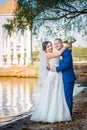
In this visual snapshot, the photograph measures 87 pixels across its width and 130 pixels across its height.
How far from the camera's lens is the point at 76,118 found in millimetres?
5754

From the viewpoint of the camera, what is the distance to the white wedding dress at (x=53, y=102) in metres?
5.44

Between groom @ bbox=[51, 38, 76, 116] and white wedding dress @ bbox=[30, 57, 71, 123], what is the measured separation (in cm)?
6

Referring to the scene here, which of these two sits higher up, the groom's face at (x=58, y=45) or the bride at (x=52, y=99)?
the groom's face at (x=58, y=45)

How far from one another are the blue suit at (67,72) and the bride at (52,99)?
2.3 inches

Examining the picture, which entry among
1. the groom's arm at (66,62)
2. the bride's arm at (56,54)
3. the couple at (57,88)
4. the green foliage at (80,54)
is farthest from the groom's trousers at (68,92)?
the green foliage at (80,54)

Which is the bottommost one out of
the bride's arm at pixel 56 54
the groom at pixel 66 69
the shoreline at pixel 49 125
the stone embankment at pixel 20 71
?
the stone embankment at pixel 20 71

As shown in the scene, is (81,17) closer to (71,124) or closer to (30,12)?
(30,12)

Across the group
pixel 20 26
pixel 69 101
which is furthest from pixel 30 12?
pixel 69 101

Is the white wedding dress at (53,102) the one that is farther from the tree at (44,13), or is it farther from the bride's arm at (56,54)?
the tree at (44,13)

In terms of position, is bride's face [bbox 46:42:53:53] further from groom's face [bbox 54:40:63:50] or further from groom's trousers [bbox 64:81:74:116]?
groom's trousers [bbox 64:81:74:116]

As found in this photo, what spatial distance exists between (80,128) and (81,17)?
150 inches

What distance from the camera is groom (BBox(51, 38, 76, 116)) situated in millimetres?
5469

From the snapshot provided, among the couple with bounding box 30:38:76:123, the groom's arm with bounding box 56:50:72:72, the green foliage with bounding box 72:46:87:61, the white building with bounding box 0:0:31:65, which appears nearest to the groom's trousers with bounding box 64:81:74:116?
the couple with bounding box 30:38:76:123

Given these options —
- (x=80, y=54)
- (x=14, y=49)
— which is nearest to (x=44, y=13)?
(x=80, y=54)
